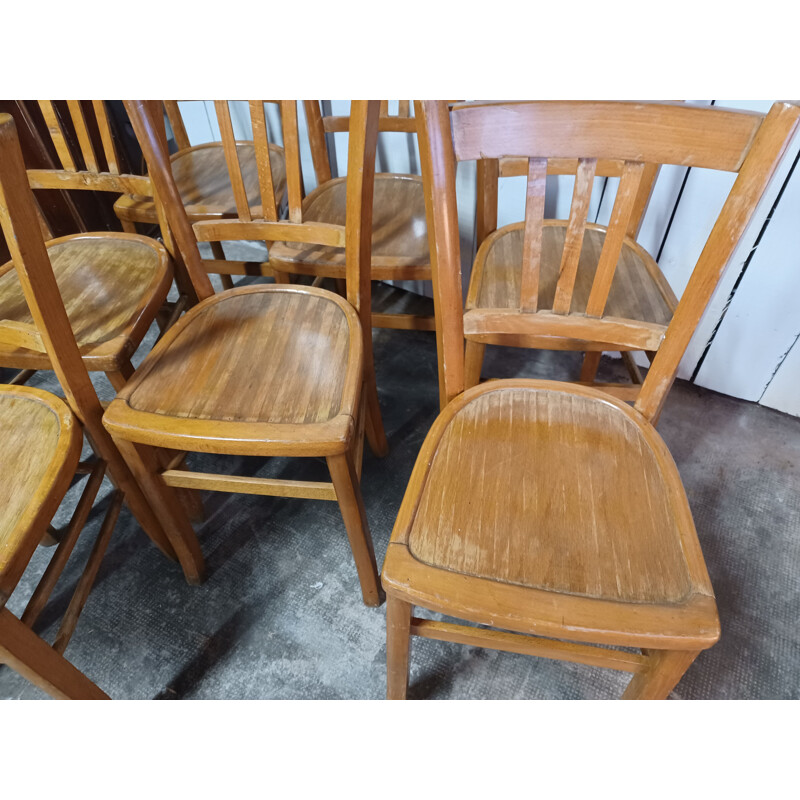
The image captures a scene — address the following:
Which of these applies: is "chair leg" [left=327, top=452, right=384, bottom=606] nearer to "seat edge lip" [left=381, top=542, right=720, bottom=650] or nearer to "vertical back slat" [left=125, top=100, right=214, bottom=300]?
"seat edge lip" [left=381, top=542, right=720, bottom=650]

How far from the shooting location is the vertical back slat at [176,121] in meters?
1.76

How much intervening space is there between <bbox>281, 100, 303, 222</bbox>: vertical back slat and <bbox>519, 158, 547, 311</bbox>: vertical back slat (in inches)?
20.9

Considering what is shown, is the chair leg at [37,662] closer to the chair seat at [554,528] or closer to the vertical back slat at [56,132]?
the chair seat at [554,528]

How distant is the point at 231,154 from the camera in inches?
43.8

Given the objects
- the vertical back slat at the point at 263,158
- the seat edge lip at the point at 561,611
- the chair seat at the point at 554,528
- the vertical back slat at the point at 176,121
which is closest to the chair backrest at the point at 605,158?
the chair seat at the point at 554,528

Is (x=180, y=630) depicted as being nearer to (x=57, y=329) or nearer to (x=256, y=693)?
(x=256, y=693)

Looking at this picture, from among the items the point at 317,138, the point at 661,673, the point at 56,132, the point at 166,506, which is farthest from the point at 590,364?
the point at 56,132

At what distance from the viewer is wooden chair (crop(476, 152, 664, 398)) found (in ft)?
3.57

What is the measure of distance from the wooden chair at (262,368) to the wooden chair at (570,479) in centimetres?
22

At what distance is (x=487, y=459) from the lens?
0.84 metres

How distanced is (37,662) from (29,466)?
1.03 ft

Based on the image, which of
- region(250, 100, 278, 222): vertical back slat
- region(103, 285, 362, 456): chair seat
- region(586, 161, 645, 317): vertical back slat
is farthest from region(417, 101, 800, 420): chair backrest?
region(250, 100, 278, 222): vertical back slat

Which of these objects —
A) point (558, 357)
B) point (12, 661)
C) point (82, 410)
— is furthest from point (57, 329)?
point (558, 357)

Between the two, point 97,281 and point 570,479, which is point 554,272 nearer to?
point 570,479
